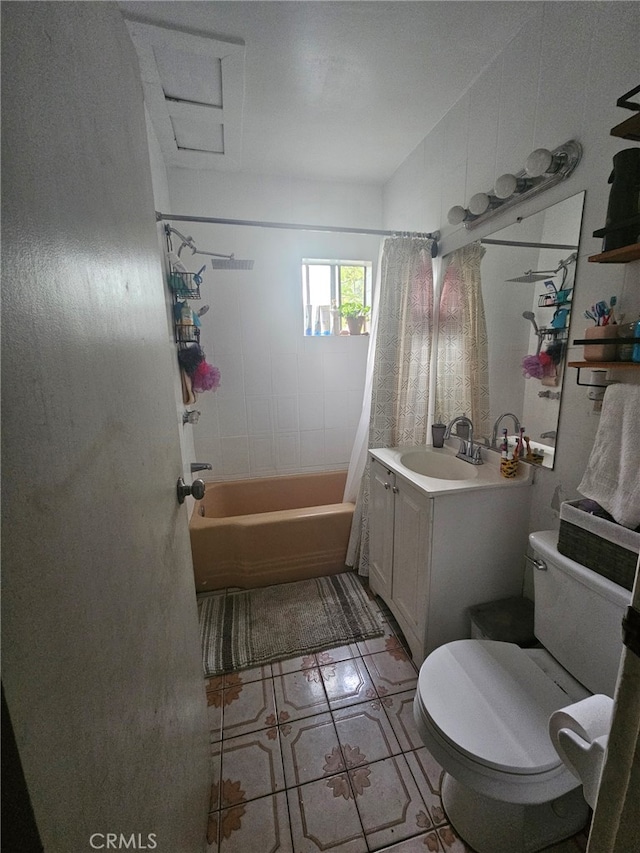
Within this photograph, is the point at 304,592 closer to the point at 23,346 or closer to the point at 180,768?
the point at 180,768

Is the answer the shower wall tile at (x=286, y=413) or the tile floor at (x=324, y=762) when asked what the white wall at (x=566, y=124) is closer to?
the tile floor at (x=324, y=762)

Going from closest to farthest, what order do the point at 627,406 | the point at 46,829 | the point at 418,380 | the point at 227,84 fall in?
the point at 46,829, the point at 627,406, the point at 227,84, the point at 418,380

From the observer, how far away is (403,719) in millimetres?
1394

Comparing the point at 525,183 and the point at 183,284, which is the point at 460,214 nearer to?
the point at 525,183

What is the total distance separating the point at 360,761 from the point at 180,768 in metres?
0.80

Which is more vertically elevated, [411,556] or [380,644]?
[411,556]

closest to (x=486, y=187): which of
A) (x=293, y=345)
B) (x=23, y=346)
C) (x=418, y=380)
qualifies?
(x=418, y=380)

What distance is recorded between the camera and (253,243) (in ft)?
8.29

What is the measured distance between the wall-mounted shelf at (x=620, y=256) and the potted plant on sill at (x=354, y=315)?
184cm

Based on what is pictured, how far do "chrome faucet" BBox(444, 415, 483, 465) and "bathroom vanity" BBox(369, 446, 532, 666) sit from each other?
55mm

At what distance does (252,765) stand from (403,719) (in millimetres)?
605

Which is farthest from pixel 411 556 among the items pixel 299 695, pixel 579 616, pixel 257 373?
pixel 257 373

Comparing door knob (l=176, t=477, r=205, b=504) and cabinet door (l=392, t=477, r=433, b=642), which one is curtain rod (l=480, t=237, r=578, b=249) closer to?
cabinet door (l=392, t=477, r=433, b=642)

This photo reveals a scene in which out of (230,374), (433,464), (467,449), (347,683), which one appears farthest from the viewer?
(230,374)
